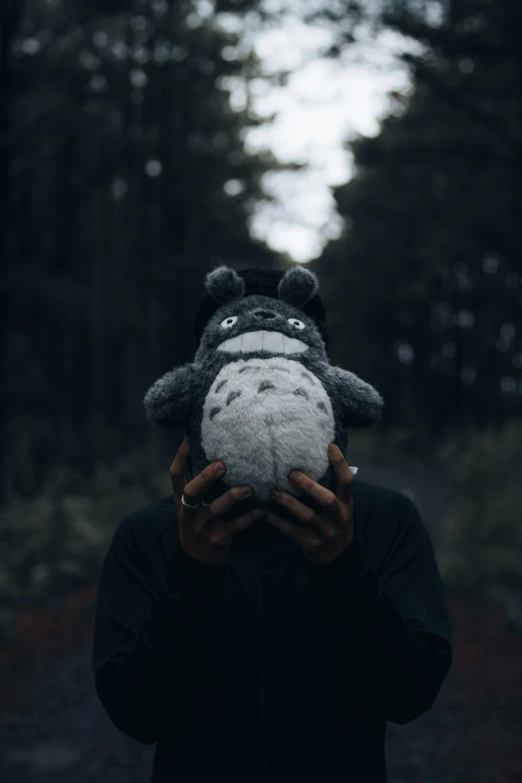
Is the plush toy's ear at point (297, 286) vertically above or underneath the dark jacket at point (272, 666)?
above

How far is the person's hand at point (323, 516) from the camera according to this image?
1.55 metres

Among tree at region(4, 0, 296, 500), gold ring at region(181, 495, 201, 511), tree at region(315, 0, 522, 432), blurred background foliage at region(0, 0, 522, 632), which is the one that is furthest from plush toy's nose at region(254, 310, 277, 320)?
tree at region(4, 0, 296, 500)

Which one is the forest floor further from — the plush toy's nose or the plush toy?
the plush toy's nose

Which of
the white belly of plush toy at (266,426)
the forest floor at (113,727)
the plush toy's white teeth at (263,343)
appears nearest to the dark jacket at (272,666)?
the white belly of plush toy at (266,426)

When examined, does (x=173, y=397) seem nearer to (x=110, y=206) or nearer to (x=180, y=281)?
(x=180, y=281)

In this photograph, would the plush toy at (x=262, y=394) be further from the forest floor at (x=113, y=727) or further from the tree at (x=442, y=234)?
the forest floor at (x=113, y=727)

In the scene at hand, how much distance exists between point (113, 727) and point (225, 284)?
4.63m

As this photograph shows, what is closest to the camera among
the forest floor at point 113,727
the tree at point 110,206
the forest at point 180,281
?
the forest floor at point 113,727

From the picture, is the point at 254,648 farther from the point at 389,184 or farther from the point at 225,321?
the point at 389,184

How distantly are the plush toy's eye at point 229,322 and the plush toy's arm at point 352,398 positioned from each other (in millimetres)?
280

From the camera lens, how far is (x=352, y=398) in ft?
5.95

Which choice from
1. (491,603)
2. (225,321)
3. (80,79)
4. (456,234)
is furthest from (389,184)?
(225,321)

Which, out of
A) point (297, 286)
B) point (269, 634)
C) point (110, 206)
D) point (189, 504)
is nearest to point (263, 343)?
point (297, 286)

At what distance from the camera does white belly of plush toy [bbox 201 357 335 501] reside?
1620mm
